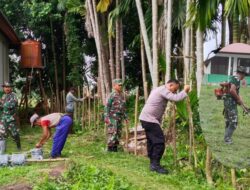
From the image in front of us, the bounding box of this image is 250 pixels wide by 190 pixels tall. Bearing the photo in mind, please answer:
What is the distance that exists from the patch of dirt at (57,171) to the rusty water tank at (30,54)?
9.88m

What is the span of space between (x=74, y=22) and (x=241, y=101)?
13090mm

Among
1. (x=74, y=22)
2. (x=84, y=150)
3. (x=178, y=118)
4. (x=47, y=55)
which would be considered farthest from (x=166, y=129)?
(x=47, y=55)

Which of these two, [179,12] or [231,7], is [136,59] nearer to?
[179,12]

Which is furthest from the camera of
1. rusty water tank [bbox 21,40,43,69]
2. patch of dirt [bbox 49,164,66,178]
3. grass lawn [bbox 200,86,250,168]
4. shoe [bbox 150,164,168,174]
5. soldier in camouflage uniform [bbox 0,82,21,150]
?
rusty water tank [bbox 21,40,43,69]

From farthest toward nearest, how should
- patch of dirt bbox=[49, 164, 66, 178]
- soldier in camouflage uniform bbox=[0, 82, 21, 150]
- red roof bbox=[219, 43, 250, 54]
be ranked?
soldier in camouflage uniform bbox=[0, 82, 21, 150] < patch of dirt bbox=[49, 164, 66, 178] < red roof bbox=[219, 43, 250, 54]

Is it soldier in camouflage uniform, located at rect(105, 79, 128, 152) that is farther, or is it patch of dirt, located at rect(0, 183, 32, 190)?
soldier in camouflage uniform, located at rect(105, 79, 128, 152)

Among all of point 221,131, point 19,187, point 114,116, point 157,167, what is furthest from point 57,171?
point 221,131

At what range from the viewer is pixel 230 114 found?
17.9ft

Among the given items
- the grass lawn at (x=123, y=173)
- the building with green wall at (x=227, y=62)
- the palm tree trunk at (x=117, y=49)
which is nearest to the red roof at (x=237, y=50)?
the building with green wall at (x=227, y=62)

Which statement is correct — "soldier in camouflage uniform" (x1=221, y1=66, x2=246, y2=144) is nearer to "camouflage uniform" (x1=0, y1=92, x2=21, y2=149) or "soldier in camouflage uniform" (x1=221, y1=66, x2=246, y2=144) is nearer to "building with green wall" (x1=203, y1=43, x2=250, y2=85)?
"building with green wall" (x1=203, y1=43, x2=250, y2=85)

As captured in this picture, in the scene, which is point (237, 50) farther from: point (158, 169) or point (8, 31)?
point (8, 31)

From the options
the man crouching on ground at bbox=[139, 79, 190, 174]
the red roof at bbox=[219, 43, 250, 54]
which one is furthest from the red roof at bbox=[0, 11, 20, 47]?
the red roof at bbox=[219, 43, 250, 54]

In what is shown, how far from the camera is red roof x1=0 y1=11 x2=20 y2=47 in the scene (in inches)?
501

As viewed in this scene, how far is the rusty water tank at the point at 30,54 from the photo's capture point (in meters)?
16.9
